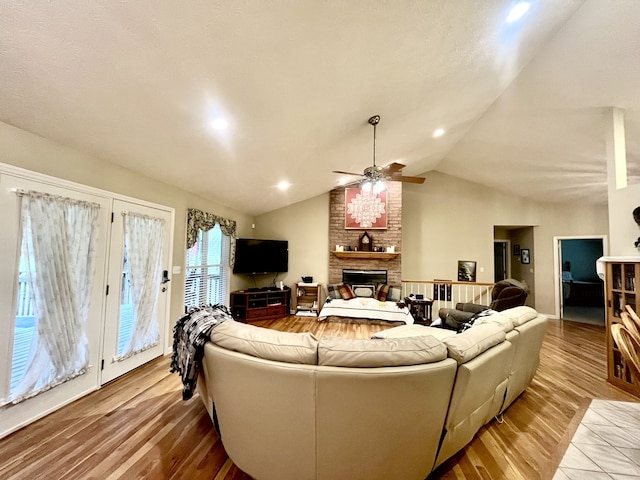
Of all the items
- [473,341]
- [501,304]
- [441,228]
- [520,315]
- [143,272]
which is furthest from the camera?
[441,228]

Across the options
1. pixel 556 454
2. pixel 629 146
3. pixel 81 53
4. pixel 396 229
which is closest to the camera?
pixel 556 454

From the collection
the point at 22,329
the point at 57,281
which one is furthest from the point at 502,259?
the point at 22,329

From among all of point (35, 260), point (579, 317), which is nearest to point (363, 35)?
point (35, 260)

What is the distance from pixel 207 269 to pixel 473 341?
4303 mm

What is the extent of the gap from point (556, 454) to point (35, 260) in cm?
327

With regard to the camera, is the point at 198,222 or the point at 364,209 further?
the point at 364,209

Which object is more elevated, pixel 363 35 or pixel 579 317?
pixel 363 35

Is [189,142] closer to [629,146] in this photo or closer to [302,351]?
[302,351]

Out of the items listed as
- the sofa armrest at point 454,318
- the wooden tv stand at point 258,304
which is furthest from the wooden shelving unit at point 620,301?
the wooden tv stand at point 258,304

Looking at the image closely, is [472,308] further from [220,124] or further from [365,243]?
[220,124]

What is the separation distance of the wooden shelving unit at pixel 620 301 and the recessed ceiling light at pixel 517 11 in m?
2.62

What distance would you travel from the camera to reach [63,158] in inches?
88.1

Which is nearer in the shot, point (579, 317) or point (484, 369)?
point (484, 369)

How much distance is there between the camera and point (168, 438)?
73.7 inches
